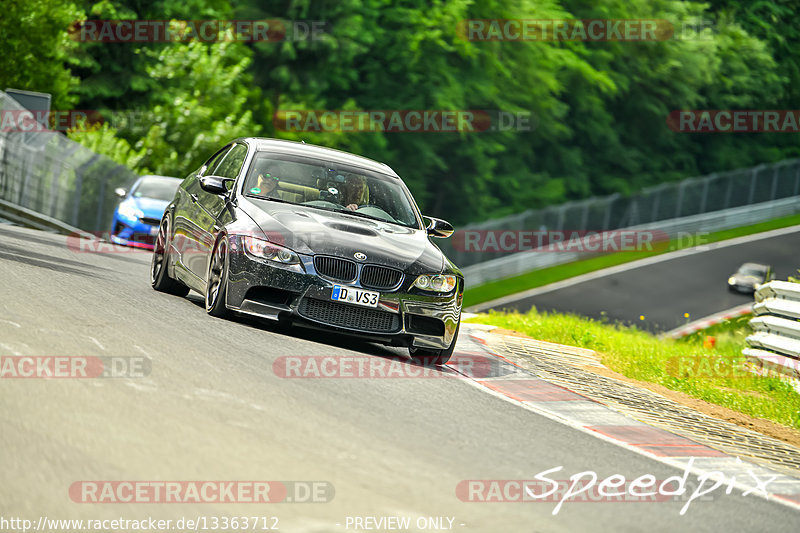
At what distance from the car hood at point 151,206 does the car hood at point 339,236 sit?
1235cm

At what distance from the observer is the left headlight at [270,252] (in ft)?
31.2

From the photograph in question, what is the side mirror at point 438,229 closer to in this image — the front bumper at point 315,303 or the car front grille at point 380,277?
the front bumper at point 315,303

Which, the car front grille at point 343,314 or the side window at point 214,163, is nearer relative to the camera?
the car front grille at point 343,314

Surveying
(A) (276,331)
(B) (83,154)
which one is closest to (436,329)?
(A) (276,331)

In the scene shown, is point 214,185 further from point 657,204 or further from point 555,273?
point 657,204

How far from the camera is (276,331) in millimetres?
10117

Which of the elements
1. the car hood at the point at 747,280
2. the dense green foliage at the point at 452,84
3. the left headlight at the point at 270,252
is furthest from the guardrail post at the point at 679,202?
the left headlight at the point at 270,252

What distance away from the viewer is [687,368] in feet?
44.5

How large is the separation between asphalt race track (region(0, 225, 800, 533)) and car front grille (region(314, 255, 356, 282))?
2.04 ft

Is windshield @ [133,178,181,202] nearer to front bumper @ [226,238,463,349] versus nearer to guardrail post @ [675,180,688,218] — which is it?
front bumper @ [226,238,463,349]

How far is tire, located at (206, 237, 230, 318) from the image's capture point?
9.88m

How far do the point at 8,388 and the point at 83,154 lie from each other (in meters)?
21.8

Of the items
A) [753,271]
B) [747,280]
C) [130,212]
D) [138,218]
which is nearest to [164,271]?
[138,218]

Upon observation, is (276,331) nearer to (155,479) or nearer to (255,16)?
(155,479)
